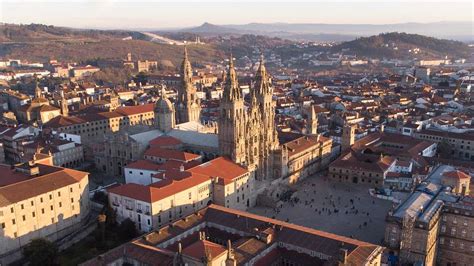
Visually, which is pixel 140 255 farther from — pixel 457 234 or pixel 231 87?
pixel 457 234

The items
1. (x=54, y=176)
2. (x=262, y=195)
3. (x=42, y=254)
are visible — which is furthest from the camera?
(x=262, y=195)

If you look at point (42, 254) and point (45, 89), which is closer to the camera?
point (42, 254)

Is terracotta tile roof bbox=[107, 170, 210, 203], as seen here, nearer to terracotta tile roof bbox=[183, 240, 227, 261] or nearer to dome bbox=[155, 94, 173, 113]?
terracotta tile roof bbox=[183, 240, 227, 261]

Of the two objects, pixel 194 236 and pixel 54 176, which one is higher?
pixel 54 176

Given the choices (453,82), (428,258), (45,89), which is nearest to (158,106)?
(428,258)

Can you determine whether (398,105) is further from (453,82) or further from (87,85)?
(87,85)

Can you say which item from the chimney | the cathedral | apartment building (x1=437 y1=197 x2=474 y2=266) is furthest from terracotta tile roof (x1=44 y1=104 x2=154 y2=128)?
apartment building (x1=437 y1=197 x2=474 y2=266)

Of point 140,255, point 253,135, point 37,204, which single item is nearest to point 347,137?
point 253,135
